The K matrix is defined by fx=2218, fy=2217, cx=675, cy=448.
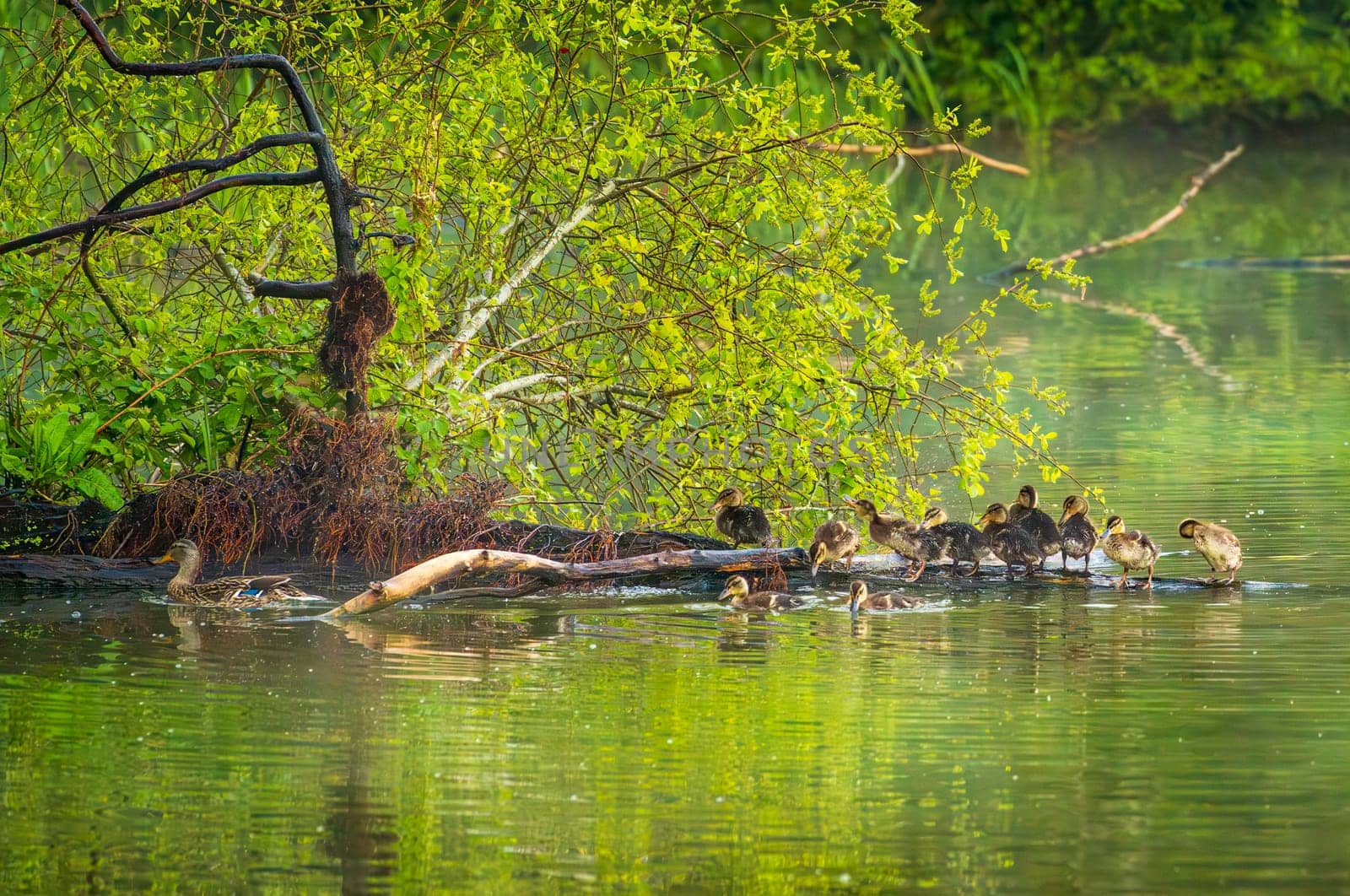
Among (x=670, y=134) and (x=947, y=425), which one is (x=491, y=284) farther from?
(x=947, y=425)

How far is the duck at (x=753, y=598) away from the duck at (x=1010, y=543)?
3.53 ft

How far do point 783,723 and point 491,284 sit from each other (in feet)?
14.6

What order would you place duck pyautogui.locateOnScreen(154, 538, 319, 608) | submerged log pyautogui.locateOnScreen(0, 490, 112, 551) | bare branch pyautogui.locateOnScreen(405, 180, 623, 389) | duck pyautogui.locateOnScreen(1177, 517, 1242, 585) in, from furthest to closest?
bare branch pyautogui.locateOnScreen(405, 180, 623, 389) < submerged log pyautogui.locateOnScreen(0, 490, 112, 551) < duck pyautogui.locateOnScreen(1177, 517, 1242, 585) < duck pyautogui.locateOnScreen(154, 538, 319, 608)

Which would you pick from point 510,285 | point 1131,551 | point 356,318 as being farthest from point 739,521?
point 356,318

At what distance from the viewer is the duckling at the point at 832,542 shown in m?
9.96

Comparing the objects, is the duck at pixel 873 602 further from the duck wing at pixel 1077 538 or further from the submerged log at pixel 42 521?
the submerged log at pixel 42 521

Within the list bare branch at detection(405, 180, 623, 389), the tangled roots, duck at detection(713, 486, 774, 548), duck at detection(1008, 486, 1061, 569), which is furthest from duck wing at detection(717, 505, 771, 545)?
the tangled roots

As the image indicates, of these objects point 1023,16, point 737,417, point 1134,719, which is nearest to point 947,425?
point 737,417

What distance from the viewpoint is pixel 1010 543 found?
33.4 ft

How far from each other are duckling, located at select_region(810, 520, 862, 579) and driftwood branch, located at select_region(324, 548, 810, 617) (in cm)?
17

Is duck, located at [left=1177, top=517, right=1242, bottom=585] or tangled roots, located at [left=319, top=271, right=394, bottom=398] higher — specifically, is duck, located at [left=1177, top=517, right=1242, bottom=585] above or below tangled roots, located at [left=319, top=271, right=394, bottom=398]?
below

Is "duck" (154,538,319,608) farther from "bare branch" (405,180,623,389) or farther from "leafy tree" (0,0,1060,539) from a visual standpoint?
"bare branch" (405,180,623,389)

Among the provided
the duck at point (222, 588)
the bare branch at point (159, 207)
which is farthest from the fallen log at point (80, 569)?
the bare branch at point (159, 207)

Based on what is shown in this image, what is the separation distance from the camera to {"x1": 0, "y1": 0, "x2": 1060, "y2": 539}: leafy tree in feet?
34.6
